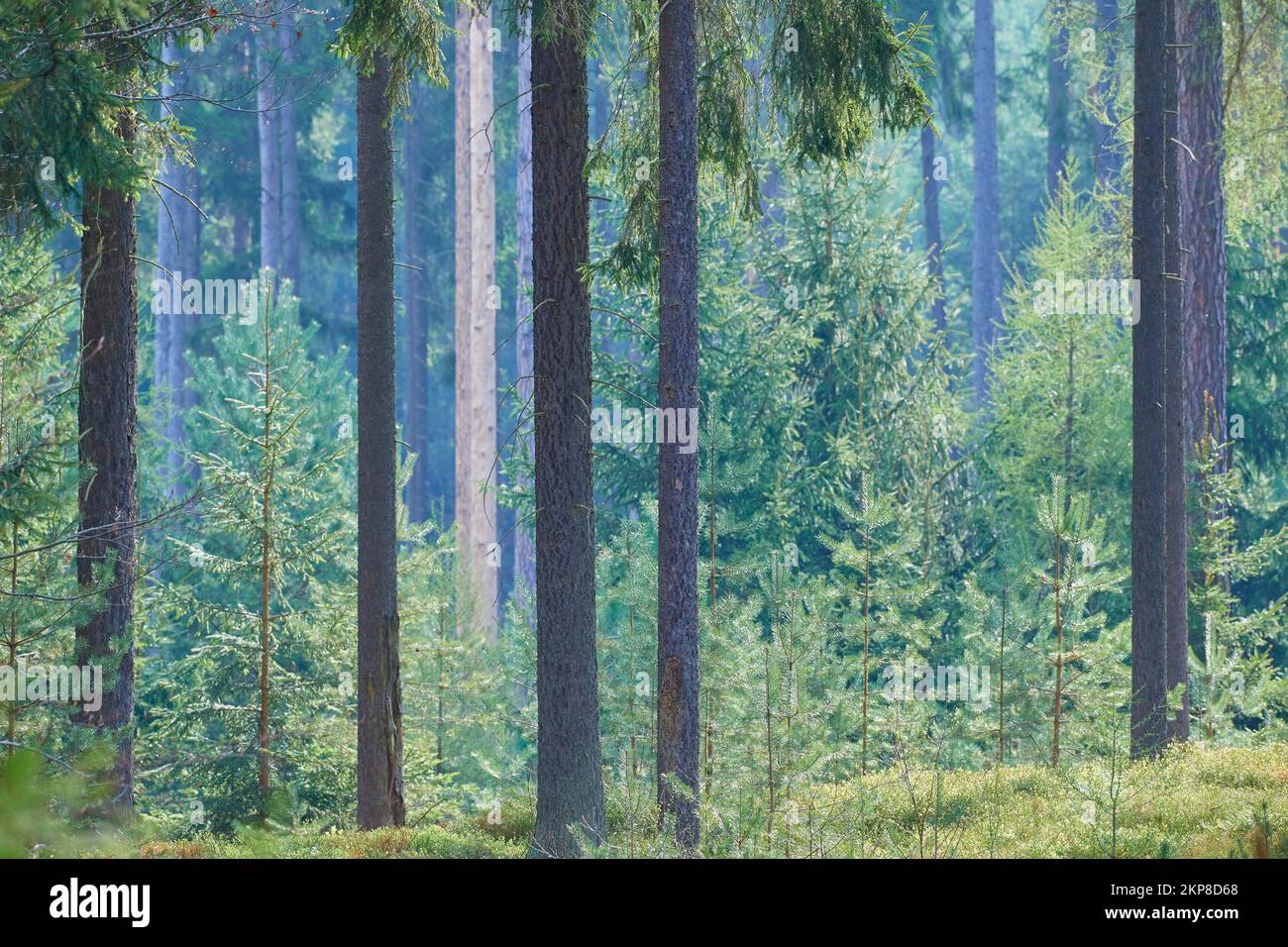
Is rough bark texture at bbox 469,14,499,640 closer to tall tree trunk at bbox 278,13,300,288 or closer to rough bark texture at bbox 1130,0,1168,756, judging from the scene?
tall tree trunk at bbox 278,13,300,288

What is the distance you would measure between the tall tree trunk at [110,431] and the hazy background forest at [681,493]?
0.05 metres

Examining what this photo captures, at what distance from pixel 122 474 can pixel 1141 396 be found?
891cm

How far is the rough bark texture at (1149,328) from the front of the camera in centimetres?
1190

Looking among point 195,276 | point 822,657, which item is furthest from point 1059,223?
point 195,276

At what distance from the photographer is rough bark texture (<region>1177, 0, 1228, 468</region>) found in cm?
1681

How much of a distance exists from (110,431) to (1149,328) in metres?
9.03

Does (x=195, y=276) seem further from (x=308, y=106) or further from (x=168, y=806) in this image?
(x=168, y=806)

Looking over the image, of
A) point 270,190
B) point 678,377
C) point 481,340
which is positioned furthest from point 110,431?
point 270,190

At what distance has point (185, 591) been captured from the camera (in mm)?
15633

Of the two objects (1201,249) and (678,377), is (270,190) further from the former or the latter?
(678,377)

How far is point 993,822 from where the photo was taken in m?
7.16

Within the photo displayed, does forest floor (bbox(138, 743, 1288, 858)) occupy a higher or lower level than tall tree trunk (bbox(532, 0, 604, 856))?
lower

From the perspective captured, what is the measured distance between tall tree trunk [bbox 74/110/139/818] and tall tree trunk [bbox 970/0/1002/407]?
21.7 meters

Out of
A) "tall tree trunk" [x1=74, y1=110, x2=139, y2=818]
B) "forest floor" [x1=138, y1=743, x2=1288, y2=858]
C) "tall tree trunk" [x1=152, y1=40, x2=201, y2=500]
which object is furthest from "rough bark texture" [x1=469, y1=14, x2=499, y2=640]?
"tall tree trunk" [x1=74, y1=110, x2=139, y2=818]
